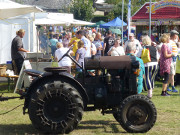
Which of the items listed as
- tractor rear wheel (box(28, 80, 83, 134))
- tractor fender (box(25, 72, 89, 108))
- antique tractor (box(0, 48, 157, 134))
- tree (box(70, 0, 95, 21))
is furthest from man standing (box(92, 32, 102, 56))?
tree (box(70, 0, 95, 21))

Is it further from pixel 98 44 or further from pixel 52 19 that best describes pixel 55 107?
pixel 52 19

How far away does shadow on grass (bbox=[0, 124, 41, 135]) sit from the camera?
21.5 ft

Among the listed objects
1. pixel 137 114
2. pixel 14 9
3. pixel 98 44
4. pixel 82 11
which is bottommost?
pixel 137 114

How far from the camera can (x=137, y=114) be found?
6.31 metres

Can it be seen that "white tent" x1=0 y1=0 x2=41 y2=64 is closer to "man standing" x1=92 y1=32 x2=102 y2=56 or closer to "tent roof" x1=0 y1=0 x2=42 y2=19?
"tent roof" x1=0 y1=0 x2=42 y2=19

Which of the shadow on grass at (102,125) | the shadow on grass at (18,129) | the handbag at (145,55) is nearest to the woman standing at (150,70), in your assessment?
the handbag at (145,55)

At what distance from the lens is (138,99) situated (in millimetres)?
6305

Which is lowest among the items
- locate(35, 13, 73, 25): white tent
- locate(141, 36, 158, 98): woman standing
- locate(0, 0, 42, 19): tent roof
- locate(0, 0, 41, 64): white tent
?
locate(141, 36, 158, 98): woman standing

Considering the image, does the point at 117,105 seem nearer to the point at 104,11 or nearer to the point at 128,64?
the point at 128,64

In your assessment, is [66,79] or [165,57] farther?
[165,57]

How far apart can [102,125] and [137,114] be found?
3.46 feet

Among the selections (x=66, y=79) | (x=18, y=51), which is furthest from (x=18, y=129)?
(x=18, y=51)

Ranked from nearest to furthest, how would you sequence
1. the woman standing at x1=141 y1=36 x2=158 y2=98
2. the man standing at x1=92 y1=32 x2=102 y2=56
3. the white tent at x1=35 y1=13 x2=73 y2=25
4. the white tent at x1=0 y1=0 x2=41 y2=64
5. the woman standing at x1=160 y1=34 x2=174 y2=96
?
the woman standing at x1=141 y1=36 x2=158 y2=98, the woman standing at x1=160 y1=34 x2=174 y2=96, the white tent at x1=0 y1=0 x2=41 y2=64, the man standing at x1=92 y1=32 x2=102 y2=56, the white tent at x1=35 y1=13 x2=73 y2=25

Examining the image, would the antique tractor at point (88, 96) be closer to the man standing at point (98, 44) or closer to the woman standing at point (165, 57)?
the woman standing at point (165, 57)
